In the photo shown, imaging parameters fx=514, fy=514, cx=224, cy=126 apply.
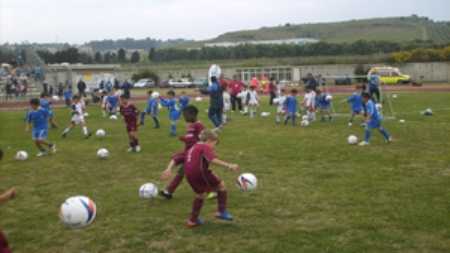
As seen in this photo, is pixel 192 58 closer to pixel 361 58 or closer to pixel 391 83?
pixel 361 58

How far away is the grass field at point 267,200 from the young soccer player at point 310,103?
4662mm

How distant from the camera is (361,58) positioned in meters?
72.9

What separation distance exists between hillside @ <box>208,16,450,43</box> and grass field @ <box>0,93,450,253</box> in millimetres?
109160

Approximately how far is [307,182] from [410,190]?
1931 millimetres

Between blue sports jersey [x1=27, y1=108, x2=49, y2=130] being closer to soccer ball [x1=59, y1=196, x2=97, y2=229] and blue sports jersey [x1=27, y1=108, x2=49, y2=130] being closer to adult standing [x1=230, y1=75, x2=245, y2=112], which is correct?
soccer ball [x1=59, y1=196, x2=97, y2=229]

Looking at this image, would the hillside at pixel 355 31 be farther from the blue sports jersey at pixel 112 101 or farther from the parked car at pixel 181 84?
the blue sports jersey at pixel 112 101

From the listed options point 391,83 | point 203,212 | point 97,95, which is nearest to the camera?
point 203,212

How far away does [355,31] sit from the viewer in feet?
467

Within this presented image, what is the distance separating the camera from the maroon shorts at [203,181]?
733 cm

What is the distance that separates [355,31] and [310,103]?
421 ft

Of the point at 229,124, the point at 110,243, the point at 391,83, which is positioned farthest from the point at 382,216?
the point at 391,83

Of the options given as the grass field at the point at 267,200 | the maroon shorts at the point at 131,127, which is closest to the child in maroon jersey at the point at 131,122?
the maroon shorts at the point at 131,127

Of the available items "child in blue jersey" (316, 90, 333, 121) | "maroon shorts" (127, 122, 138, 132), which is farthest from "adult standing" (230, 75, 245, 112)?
"maroon shorts" (127, 122, 138, 132)

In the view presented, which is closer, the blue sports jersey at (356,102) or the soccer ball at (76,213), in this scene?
the soccer ball at (76,213)
